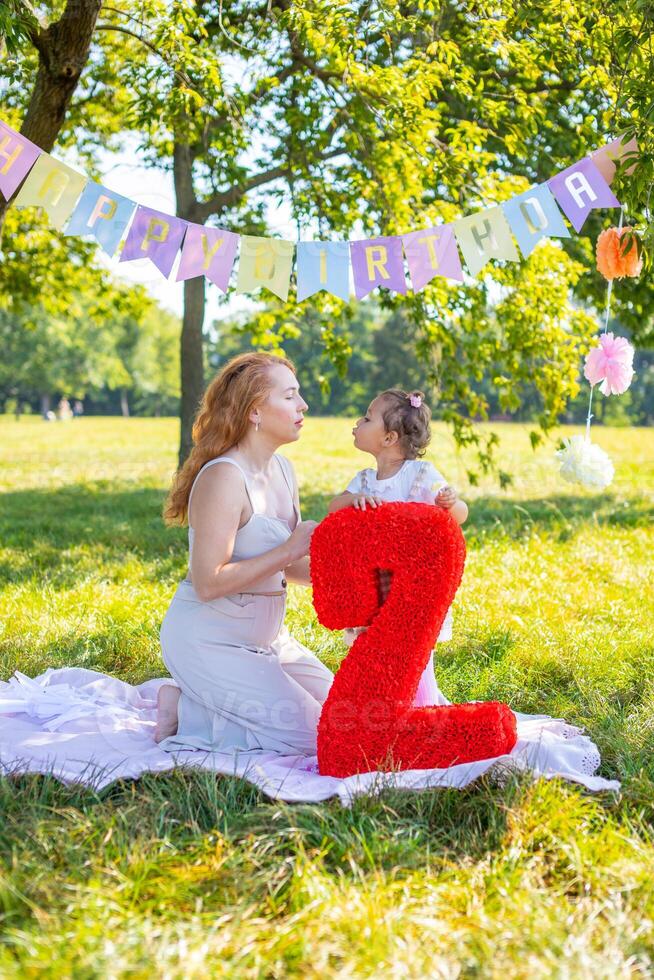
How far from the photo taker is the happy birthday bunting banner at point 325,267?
412 cm

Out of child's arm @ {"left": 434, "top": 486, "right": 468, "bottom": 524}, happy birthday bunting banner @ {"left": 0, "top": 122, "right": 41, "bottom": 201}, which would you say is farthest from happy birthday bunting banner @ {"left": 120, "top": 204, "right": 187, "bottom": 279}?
child's arm @ {"left": 434, "top": 486, "right": 468, "bottom": 524}

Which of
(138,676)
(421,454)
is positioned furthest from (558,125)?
(138,676)

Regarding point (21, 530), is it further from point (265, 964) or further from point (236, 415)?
point (265, 964)

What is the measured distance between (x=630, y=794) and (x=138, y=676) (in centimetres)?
225

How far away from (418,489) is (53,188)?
2016mm

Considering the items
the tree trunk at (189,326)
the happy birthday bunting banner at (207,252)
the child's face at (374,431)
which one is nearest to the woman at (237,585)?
the child's face at (374,431)

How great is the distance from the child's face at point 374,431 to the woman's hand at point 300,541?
41 cm

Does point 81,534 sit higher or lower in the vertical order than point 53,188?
lower

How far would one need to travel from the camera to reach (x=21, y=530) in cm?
802

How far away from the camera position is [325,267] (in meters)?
4.14

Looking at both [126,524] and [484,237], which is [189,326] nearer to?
[126,524]

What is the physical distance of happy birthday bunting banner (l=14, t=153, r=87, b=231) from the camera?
3.82 meters

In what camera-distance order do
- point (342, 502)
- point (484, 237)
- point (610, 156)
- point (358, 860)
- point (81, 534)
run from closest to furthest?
1. point (358, 860)
2. point (342, 502)
3. point (610, 156)
4. point (484, 237)
5. point (81, 534)

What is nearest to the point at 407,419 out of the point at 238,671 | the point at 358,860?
the point at 238,671
